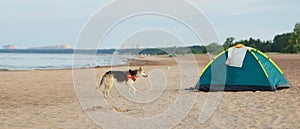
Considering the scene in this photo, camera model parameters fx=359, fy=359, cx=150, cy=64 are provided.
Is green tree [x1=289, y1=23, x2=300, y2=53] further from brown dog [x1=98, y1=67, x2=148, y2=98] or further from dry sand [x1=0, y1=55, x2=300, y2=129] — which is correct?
brown dog [x1=98, y1=67, x2=148, y2=98]

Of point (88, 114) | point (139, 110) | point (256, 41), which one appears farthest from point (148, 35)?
point (256, 41)

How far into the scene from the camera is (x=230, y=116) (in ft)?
27.1

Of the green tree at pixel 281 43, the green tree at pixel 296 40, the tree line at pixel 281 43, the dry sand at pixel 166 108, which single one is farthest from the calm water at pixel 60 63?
the green tree at pixel 281 43

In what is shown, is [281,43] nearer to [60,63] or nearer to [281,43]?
[281,43]

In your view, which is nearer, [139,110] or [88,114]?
[88,114]

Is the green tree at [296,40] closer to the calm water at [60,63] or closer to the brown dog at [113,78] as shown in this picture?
the calm water at [60,63]

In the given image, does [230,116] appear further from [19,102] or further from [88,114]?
[19,102]

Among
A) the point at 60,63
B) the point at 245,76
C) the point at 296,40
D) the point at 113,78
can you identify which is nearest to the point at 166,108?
the point at 113,78

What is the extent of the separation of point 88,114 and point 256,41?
8579cm

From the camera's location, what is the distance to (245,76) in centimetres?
1229

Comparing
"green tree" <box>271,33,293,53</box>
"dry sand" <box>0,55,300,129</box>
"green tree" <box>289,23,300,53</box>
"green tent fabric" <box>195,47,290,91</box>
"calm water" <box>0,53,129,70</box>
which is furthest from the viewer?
"green tree" <box>271,33,293,53</box>

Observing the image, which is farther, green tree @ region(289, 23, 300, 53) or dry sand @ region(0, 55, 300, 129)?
green tree @ region(289, 23, 300, 53)

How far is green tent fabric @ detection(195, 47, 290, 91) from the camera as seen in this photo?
12.1 metres

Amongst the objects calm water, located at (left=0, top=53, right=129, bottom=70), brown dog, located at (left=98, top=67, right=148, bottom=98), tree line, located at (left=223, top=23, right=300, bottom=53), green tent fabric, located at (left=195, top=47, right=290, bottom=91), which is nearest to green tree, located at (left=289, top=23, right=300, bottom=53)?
tree line, located at (left=223, top=23, right=300, bottom=53)
